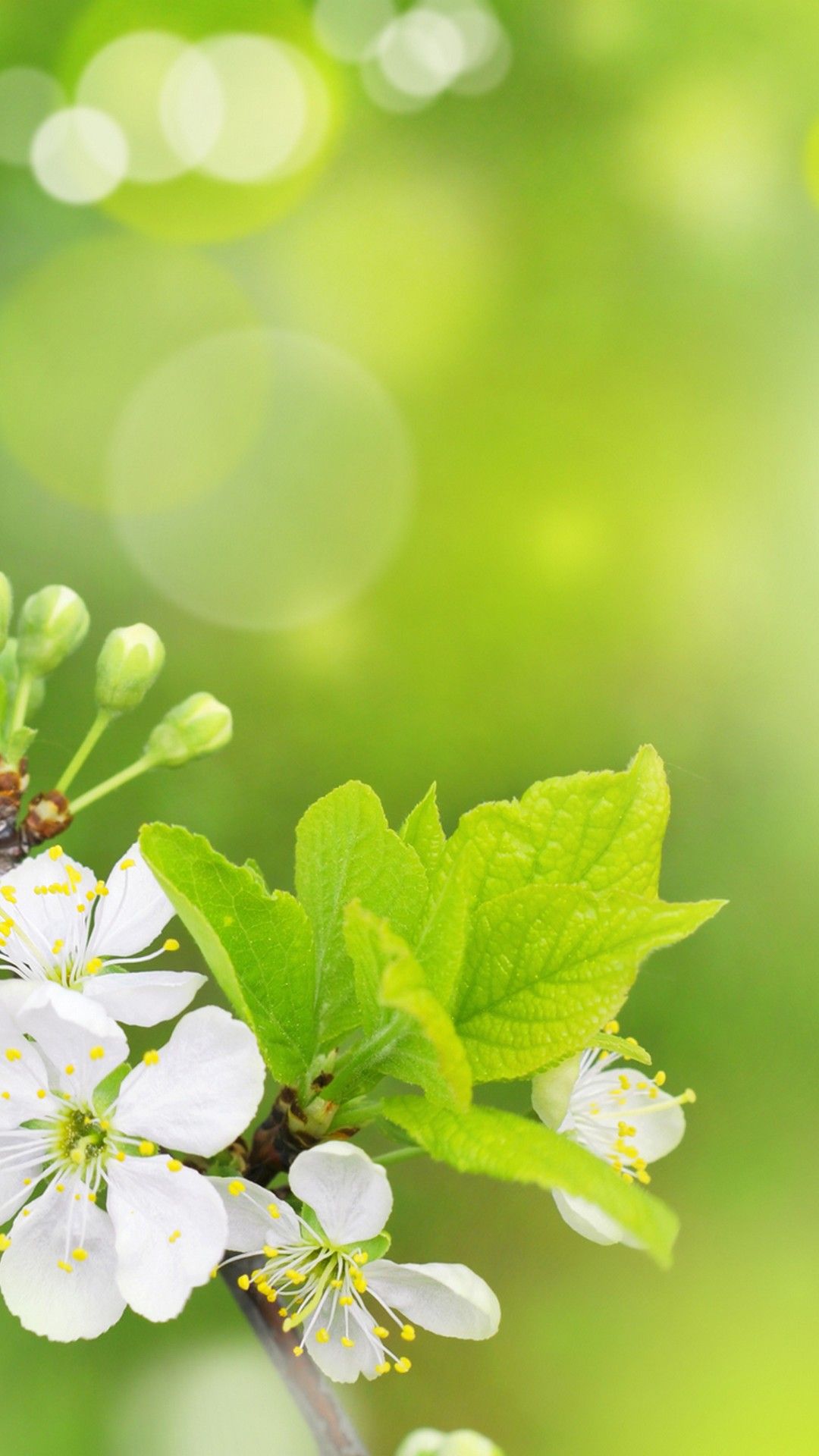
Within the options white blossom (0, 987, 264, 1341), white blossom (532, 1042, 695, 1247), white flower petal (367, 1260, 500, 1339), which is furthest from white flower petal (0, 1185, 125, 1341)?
white blossom (532, 1042, 695, 1247)

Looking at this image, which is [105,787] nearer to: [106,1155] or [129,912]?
[129,912]

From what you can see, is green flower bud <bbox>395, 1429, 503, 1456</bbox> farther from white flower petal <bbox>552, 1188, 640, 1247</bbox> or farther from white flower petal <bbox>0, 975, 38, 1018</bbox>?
white flower petal <bbox>0, 975, 38, 1018</bbox>

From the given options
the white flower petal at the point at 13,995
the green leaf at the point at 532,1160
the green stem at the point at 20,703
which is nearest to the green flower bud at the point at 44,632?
the green stem at the point at 20,703

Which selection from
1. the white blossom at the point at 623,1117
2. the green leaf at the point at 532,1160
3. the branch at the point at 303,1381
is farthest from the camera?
the white blossom at the point at 623,1117

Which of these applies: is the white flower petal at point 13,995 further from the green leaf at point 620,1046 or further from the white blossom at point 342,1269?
the green leaf at point 620,1046

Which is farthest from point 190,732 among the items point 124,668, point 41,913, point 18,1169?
point 18,1169

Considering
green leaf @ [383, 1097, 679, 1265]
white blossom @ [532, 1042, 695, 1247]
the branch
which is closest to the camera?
green leaf @ [383, 1097, 679, 1265]

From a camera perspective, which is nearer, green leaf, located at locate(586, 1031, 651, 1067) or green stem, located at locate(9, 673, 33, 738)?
green leaf, located at locate(586, 1031, 651, 1067)
